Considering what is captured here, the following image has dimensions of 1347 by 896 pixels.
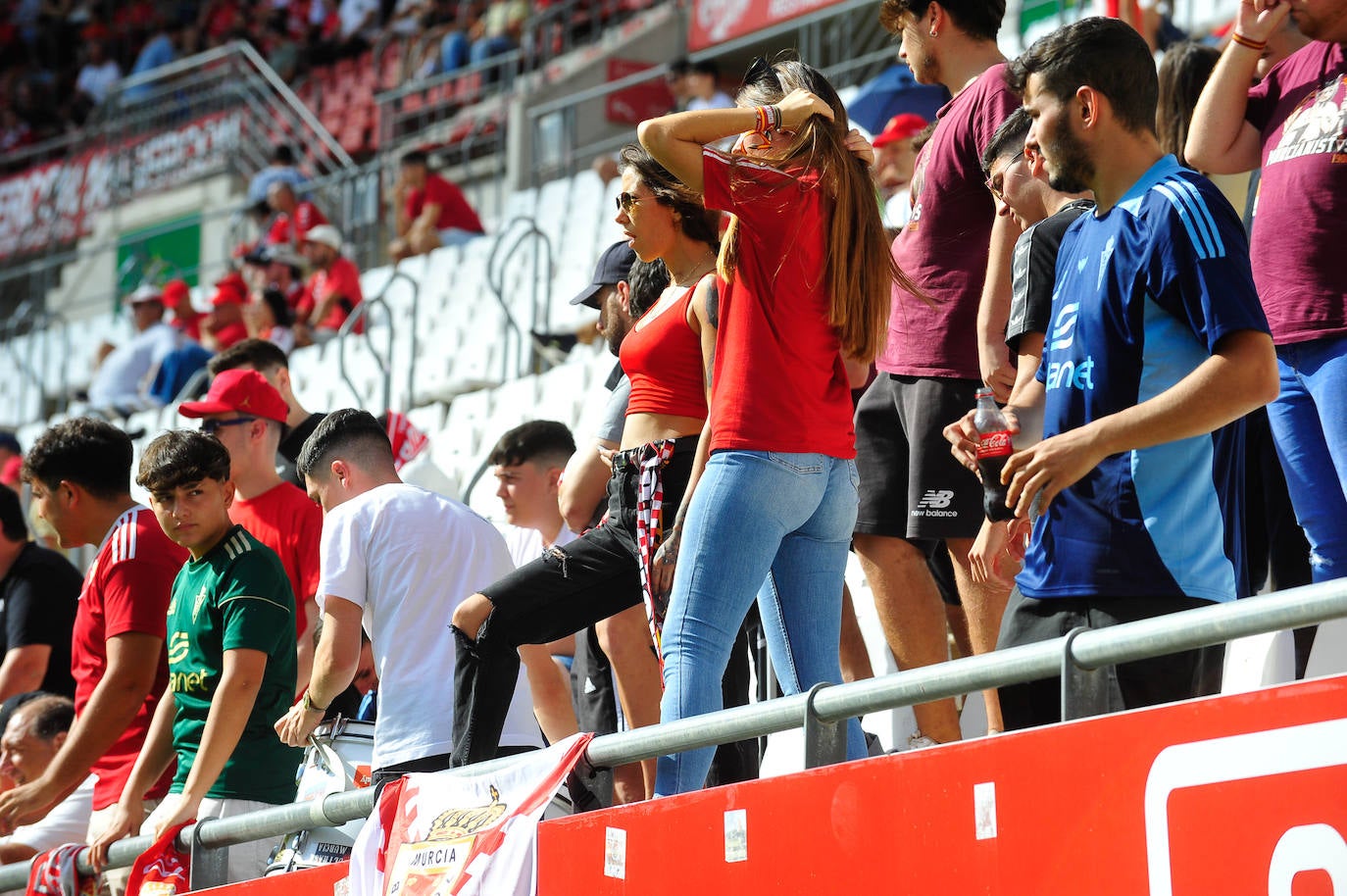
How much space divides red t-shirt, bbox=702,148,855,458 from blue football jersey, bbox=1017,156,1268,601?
2.15 ft

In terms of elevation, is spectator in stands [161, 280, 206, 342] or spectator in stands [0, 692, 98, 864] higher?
spectator in stands [161, 280, 206, 342]

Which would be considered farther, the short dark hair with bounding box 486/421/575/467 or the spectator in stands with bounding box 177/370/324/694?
the short dark hair with bounding box 486/421/575/467

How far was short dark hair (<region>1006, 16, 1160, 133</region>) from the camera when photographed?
9.11ft

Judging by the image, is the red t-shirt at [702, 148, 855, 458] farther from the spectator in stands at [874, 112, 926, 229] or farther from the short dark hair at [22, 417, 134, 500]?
the spectator in stands at [874, 112, 926, 229]

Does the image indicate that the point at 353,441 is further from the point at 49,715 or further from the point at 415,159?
the point at 415,159

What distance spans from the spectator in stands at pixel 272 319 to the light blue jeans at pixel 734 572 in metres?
7.59

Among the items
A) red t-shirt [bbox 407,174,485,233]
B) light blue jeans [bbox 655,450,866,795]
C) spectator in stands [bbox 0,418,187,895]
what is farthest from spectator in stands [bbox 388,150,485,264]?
light blue jeans [bbox 655,450,866,795]

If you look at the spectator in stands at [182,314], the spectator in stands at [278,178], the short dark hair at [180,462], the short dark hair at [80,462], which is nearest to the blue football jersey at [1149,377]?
the short dark hair at [180,462]

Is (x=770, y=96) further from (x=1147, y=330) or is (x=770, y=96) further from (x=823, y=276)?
(x=1147, y=330)

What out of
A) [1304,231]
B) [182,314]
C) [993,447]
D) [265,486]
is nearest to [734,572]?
[993,447]

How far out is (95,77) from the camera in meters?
20.8

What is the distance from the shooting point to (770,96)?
3.55 metres

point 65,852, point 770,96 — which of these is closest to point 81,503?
point 65,852

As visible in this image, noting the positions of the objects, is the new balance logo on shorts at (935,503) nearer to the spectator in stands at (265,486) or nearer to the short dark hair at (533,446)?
the short dark hair at (533,446)
